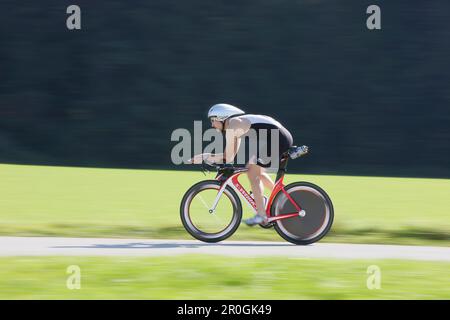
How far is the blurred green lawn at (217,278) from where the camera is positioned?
251 inches

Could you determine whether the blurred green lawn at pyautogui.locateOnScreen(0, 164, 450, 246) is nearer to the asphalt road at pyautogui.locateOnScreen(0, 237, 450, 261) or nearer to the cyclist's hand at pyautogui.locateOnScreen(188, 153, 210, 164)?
the asphalt road at pyautogui.locateOnScreen(0, 237, 450, 261)

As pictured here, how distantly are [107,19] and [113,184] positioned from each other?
1110 centimetres

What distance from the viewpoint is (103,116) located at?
2322 centimetres

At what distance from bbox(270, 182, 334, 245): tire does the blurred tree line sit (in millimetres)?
13325

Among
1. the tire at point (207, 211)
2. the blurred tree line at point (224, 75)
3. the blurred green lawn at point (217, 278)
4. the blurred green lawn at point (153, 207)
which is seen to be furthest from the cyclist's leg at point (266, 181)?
the blurred tree line at point (224, 75)

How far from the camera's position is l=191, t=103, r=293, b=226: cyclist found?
8703mm

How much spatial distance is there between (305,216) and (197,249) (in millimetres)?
1296

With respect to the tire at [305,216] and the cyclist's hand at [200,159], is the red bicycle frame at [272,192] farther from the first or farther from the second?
the cyclist's hand at [200,159]

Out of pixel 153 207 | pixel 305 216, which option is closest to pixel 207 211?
pixel 305 216

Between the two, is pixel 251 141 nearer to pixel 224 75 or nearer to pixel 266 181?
pixel 266 181

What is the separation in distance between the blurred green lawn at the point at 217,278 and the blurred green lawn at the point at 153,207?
6.84 ft

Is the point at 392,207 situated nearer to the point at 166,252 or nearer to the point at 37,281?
the point at 166,252

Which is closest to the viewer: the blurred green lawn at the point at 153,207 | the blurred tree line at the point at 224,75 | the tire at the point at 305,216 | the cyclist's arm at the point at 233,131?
the cyclist's arm at the point at 233,131

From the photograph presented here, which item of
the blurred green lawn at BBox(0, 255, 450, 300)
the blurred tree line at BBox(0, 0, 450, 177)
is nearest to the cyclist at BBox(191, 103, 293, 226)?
the blurred green lawn at BBox(0, 255, 450, 300)
